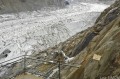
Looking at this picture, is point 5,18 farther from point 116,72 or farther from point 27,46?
point 116,72

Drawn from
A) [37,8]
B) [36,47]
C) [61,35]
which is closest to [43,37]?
[61,35]

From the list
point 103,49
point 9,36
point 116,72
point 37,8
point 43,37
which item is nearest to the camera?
point 116,72

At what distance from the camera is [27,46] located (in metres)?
32.5

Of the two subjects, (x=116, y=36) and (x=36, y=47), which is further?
(x=36, y=47)

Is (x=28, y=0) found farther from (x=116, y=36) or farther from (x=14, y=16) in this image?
(x=116, y=36)

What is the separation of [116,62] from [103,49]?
4.00ft

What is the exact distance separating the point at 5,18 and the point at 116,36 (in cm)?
4598

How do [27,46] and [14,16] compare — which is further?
[14,16]

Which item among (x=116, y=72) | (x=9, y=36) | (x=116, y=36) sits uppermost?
(x=116, y=36)

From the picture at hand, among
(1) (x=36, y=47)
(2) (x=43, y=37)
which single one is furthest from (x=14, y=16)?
(1) (x=36, y=47)

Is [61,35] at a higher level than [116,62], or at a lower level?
lower

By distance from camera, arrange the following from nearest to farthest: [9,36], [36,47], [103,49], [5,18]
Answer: [103,49], [36,47], [9,36], [5,18]

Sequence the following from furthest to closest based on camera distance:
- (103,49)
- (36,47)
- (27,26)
A: (27,26)
(36,47)
(103,49)

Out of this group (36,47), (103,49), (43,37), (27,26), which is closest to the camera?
(103,49)
